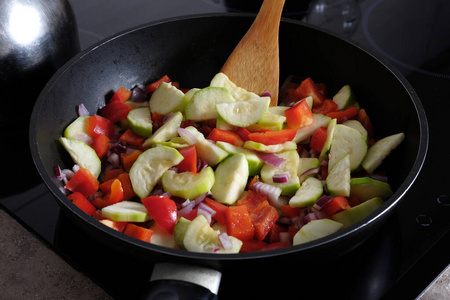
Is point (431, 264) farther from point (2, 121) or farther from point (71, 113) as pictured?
point (2, 121)

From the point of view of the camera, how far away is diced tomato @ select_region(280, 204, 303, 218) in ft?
4.14

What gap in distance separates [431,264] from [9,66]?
113 centimetres

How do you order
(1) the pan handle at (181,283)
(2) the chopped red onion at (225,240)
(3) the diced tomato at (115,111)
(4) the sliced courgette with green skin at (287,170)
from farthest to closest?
1. (3) the diced tomato at (115,111)
2. (4) the sliced courgette with green skin at (287,170)
3. (2) the chopped red onion at (225,240)
4. (1) the pan handle at (181,283)

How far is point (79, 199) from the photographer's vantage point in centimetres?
127

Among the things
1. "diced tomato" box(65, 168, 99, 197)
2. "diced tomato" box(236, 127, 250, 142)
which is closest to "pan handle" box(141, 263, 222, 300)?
"diced tomato" box(65, 168, 99, 197)

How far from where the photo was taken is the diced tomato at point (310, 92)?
153 centimetres

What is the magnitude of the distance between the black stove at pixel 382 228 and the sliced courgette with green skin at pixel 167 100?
1.20 feet

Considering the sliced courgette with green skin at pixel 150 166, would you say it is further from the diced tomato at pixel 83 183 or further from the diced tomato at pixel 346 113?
the diced tomato at pixel 346 113

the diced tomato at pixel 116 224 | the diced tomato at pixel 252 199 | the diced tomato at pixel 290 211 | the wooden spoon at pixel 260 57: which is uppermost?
the wooden spoon at pixel 260 57

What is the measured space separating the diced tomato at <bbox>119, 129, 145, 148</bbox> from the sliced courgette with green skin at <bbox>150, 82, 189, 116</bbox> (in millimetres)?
92

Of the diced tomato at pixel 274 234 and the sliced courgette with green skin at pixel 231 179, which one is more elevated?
the sliced courgette with green skin at pixel 231 179

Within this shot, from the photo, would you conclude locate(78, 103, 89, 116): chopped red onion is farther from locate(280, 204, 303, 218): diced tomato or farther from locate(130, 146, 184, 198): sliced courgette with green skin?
locate(280, 204, 303, 218): diced tomato

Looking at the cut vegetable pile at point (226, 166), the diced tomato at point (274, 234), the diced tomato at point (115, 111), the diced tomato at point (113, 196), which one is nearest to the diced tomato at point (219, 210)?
the cut vegetable pile at point (226, 166)

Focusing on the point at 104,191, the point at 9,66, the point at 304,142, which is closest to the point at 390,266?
the point at 304,142
